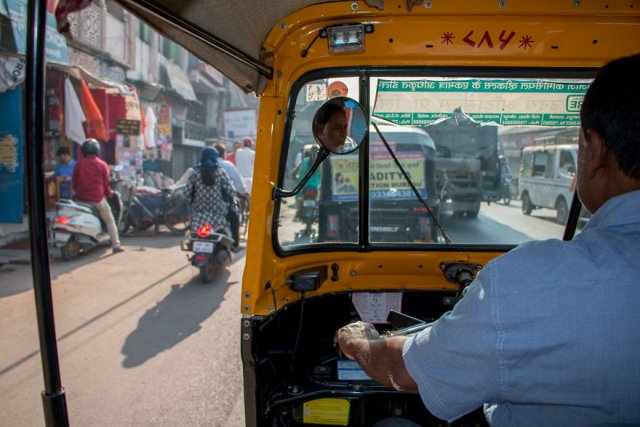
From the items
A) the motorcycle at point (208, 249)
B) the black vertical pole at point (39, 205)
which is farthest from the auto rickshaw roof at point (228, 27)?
the motorcycle at point (208, 249)

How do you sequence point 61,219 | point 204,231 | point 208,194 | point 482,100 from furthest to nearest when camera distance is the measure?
point 61,219
point 208,194
point 204,231
point 482,100

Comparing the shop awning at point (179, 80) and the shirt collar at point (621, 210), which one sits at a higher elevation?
the shop awning at point (179, 80)

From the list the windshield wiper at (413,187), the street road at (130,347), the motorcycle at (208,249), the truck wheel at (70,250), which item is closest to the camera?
the windshield wiper at (413,187)

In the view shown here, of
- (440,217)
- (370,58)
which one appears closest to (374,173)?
(440,217)

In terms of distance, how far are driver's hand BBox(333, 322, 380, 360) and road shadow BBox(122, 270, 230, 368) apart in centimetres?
288

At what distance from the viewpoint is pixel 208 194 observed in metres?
6.40

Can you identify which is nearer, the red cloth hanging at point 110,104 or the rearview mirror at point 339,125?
the rearview mirror at point 339,125

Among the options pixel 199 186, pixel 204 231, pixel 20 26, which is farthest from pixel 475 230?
pixel 20 26

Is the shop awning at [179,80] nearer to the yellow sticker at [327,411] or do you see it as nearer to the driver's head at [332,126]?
the driver's head at [332,126]

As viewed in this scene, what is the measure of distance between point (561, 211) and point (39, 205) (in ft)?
7.63

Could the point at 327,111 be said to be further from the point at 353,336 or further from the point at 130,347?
the point at 130,347

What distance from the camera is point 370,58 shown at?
1.95 meters

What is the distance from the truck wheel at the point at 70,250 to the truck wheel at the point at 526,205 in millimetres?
6893

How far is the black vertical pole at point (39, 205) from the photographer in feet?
2.75
